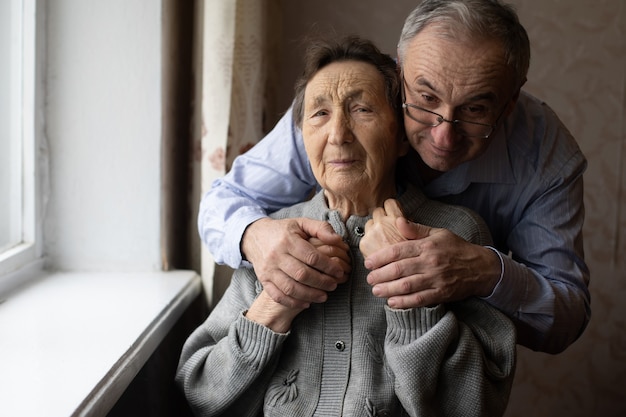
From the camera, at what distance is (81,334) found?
1369 mm

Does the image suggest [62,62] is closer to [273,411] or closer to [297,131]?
[297,131]

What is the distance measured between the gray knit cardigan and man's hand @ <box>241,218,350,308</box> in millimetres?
68

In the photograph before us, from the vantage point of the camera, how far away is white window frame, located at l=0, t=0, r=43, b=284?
67.9 inches

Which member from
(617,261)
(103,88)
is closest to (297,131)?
(103,88)

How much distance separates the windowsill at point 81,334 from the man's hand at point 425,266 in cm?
50

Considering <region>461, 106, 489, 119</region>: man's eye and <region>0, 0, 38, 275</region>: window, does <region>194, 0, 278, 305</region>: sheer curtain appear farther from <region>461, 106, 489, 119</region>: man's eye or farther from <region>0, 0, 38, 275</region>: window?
<region>461, 106, 489, 119</region>: man's eye

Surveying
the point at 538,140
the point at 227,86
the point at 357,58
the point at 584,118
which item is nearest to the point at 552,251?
the point at 538,140

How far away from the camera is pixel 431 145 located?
1333 millimetres

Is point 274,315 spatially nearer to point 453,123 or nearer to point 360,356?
point 360,356

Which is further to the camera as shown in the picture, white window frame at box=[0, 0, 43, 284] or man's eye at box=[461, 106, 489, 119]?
white window frame at box=[0, 0, 43, 284]

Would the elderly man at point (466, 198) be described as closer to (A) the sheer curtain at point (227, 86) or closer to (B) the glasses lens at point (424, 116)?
(B) the glasses lens at point (424, 116)

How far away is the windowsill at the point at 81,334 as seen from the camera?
1.08m

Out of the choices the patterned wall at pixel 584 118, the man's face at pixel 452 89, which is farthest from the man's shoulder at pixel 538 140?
the patterned wall at pixel 584 118

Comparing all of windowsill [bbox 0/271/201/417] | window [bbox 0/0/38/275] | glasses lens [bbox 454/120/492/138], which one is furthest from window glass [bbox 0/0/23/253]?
glasses lens [bbox 454/120/492/138]
